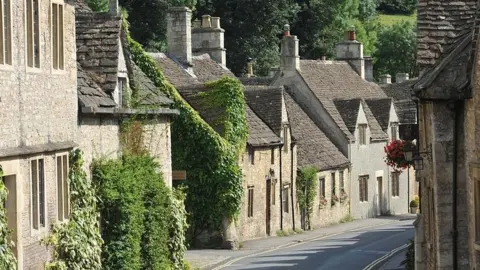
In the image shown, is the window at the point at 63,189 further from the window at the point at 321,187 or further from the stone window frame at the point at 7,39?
the window at the point at 321,187

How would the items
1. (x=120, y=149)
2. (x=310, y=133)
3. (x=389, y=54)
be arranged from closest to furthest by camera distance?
(x=120, y=149), (x=310, y=133), (x=389, y=54)

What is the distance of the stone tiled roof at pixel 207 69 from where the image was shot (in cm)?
5446

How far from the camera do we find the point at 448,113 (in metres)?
21.2

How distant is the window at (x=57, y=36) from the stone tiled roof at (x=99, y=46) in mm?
4648

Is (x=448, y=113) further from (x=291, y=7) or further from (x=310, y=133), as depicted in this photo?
(x=291, y=7)

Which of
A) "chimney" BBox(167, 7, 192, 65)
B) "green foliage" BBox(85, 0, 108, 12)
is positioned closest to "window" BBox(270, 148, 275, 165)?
"chimney" BBox(167, 7, 192, 65)

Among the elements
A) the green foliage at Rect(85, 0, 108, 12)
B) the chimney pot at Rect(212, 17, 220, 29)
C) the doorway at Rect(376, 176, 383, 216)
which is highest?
the green foliage at Rect(85, 0, 108, 12)

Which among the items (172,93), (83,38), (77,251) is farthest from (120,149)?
(172,93)

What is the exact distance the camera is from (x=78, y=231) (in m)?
23.6

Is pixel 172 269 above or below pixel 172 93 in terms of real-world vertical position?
below

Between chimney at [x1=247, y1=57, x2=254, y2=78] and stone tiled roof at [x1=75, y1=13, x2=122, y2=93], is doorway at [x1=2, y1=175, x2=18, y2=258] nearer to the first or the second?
stone tiled roof at [x1=75, y1=13, x2=122, y2=93]

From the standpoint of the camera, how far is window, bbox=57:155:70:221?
22812 mm

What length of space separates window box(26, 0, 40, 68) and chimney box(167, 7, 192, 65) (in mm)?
30659

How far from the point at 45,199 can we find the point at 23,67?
2.46 m
